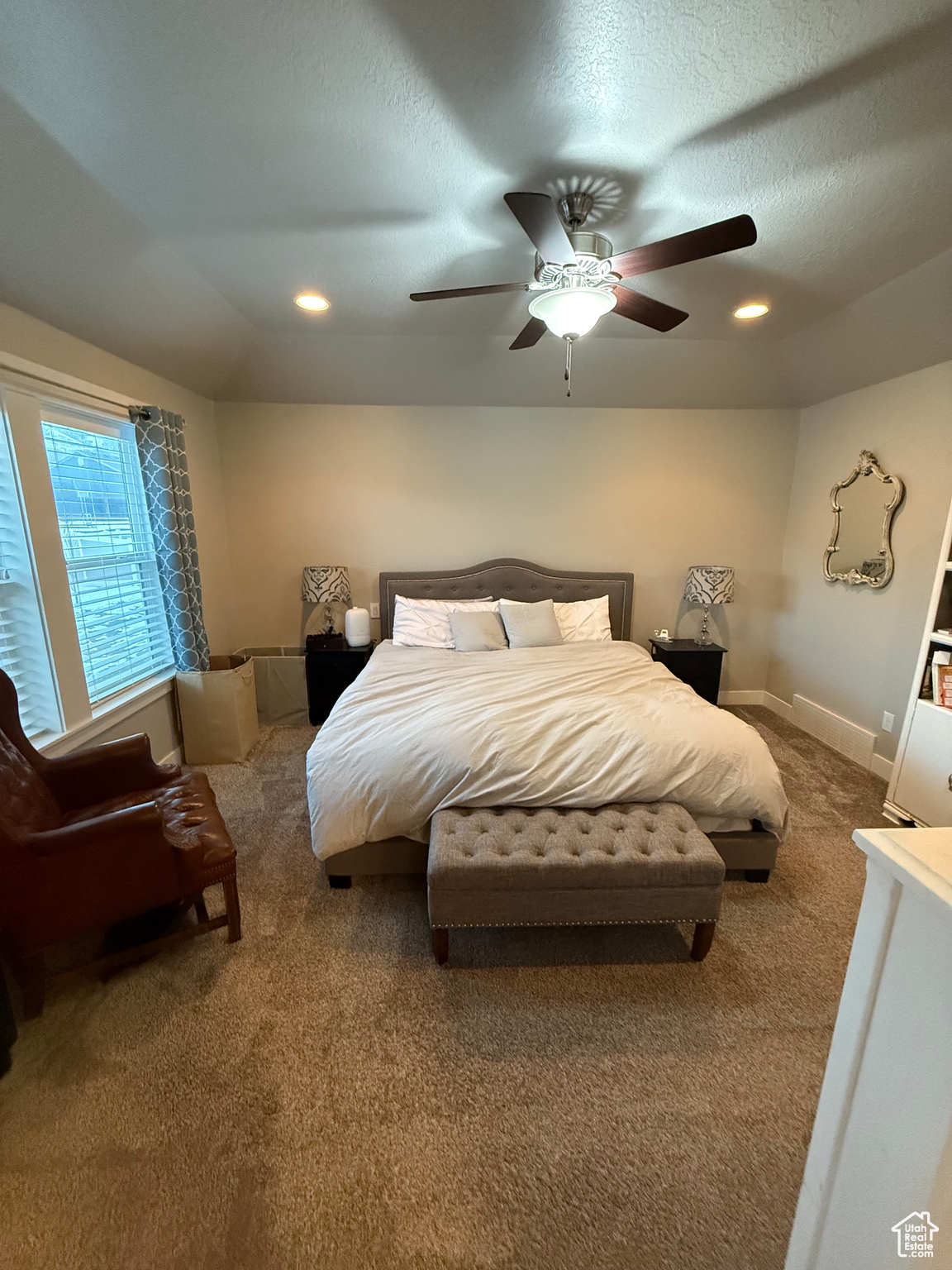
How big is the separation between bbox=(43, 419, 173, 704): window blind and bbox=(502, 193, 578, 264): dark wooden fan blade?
2.29m

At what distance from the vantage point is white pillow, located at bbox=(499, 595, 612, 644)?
12.3ft

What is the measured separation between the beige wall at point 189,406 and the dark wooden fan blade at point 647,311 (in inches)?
96.2

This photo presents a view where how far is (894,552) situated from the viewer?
3092mm

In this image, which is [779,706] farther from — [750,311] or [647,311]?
[647,311]

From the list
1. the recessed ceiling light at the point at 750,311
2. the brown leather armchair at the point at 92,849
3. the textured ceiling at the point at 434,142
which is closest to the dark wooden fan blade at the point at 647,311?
the textured ceiling at the point at 434,142

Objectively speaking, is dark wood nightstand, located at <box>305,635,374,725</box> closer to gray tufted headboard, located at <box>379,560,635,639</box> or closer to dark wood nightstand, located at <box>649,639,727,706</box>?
gray tufted headboard, located at <box>379,560,635,639</box>

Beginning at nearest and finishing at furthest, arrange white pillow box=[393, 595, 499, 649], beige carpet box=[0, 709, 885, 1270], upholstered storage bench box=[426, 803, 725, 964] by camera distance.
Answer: beige carpet box=[0, 709, 885, 1270], upholstered storage bench box=[426, 803, 725, 964], white pillow box=[393, 595, 499, 649]

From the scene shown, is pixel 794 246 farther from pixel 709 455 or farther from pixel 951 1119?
pixel 951 1119

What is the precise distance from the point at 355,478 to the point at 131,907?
3.18 m

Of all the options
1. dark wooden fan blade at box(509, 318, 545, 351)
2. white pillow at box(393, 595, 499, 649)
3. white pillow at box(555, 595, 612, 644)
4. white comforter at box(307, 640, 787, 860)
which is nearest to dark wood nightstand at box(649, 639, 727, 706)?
white pillow at box(555, 595, 612, 644)

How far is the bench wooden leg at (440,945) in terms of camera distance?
1.75 m

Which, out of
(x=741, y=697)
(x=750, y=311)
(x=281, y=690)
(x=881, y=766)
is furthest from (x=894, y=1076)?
(x=741, y=697)

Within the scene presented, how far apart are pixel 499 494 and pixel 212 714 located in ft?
8.79

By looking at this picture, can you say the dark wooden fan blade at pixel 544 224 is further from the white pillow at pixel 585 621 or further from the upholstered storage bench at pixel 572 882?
the white pillow at pixel 585 621
